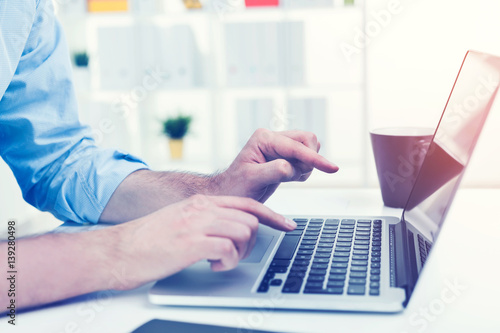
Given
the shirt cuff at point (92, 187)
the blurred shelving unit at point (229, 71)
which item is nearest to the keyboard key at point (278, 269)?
the shirt cuff at point (92, 187)

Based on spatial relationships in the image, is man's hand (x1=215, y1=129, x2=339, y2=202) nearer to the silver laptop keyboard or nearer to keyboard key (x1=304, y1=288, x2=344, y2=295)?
the silver laptop keyboard

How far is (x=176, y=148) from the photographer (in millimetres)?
2803

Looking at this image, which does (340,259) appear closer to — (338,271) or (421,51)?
(338,271)

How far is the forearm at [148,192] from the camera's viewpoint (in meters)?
0.88

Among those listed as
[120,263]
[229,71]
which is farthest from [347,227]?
[229,71]

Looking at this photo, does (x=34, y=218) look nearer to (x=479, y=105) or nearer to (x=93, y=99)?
(x=93, y=99)

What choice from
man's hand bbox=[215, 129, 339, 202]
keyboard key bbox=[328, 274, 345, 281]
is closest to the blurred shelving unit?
man's hand bbox=[215, 129, 339, 202]

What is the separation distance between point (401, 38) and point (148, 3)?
4.07 feet

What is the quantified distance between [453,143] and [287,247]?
0.26 m

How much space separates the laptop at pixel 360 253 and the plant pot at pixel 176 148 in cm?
201

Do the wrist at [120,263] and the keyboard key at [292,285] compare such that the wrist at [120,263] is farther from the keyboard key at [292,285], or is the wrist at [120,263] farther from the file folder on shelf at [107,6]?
the file folder on shelf at [107,6]

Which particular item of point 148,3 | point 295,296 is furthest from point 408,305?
point 148,3

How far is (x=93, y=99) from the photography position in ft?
9.35

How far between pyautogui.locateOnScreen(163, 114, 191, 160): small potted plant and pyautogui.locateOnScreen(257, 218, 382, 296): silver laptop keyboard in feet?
6.61
